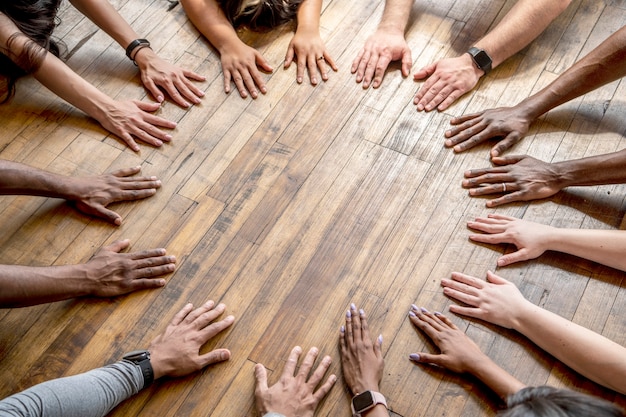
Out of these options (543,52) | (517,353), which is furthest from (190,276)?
(543,52)

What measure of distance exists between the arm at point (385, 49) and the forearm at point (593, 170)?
0.74 meters

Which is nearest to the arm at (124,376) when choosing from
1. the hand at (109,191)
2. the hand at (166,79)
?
the hand at (109,191)

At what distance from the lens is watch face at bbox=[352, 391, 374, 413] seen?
5.82 ft

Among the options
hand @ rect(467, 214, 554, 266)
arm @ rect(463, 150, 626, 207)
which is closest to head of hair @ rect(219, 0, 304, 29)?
arm @ rect(463, 150, 626, 207)

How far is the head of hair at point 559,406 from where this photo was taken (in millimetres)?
1172

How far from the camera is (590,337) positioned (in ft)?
5.96

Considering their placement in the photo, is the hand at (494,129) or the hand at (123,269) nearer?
the hand at (123,269)

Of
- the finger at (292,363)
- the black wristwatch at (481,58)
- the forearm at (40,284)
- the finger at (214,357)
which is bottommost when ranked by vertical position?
the finger at (292,363)

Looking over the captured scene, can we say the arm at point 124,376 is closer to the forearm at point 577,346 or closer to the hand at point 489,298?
the hand at point 489,298

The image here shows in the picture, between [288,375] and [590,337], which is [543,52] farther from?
[288,375]

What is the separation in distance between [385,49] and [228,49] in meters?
0.65

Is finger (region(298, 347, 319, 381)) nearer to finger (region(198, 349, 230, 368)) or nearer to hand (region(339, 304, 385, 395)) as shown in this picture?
hand (region(339, 304, 385, 395))

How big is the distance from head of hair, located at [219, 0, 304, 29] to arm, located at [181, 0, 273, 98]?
4cm

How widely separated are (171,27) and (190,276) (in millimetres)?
1192
